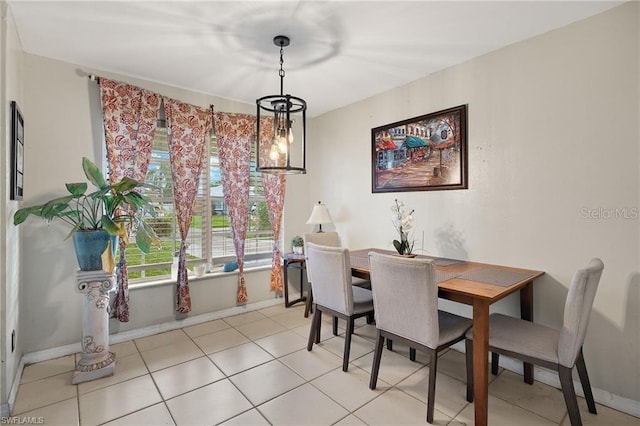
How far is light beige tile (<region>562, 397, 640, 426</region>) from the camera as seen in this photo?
1.80 m

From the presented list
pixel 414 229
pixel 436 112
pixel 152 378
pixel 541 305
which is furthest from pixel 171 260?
pixel 541 305

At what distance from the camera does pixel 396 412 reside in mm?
1900

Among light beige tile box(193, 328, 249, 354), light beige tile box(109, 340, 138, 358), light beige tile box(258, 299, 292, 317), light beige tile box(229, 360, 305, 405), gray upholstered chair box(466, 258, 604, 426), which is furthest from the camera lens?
light beige tile box(258, 299, 292, 317)

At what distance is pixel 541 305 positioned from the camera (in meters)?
2.25

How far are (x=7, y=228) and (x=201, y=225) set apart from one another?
1.69 m

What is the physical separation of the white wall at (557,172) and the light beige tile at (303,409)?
149 cm

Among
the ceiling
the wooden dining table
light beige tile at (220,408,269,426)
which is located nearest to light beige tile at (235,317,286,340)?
light beige tile at (220,408,269,426)

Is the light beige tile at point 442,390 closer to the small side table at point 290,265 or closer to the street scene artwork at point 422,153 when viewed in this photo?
the street scene artwork at point 422,153

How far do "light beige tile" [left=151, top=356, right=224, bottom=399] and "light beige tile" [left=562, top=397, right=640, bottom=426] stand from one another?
2.36 metres

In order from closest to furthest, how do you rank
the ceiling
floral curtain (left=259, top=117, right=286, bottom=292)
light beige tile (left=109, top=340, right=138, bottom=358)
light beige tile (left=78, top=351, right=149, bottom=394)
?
the ceiling → light beige tile (left=78, top=351, right=149, bottom=394) → light beige tile (left=109, top=340, right=138, bottom=358) → floral curtain (left=259, top=117, right=286, bottom=292)

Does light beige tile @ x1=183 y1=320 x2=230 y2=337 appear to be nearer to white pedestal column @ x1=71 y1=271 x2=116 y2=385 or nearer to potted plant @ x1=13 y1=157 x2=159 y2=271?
white pedestal column @ x1=71 y1=271 x2=116 y2=385

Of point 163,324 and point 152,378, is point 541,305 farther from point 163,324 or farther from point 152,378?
point 163,324

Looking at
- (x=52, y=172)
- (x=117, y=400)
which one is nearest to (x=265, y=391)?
(x=117, y=400)

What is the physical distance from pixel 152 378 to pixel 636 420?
321 centimetres
